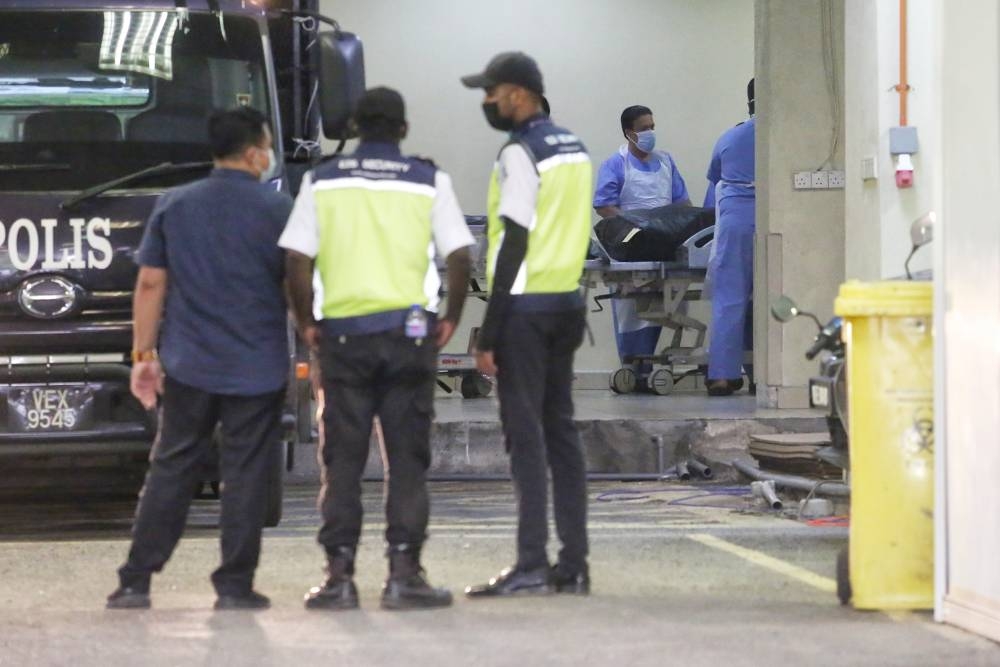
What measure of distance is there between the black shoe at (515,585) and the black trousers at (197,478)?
0.83m

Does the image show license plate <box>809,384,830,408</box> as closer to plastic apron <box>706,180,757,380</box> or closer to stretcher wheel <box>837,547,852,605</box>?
stretcher wheel <box>837,547,852,605</box>

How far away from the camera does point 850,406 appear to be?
21.5 feet

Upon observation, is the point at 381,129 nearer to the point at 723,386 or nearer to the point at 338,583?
the point at 338,583

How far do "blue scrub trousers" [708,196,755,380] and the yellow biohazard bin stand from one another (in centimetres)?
698

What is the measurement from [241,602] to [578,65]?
34.5 feet

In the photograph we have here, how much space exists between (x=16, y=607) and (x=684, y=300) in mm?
9196

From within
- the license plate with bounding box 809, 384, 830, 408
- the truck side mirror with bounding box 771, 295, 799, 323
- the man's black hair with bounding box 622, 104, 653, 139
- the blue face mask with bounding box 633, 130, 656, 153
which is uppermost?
the man's black hair with bounding box 622, 104, 653, 139

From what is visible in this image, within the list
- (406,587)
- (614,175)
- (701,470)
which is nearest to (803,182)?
(701,470)

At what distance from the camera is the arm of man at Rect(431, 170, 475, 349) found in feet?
21.5

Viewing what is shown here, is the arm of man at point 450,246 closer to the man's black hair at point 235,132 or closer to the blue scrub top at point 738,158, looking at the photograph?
the man's black hair at point 235,132

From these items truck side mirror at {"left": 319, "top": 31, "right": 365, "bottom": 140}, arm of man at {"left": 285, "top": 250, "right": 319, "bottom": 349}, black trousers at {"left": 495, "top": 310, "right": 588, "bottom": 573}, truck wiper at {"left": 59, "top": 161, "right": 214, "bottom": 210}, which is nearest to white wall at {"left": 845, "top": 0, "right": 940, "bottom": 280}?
truck side mirror at {"left": 319, "top": 31, "right": 365, "bottom": 140}

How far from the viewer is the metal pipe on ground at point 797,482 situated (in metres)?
9.49

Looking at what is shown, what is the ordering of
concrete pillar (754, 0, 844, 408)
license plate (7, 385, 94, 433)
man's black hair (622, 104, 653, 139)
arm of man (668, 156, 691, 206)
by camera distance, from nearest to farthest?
license plate (7, 385, 94, 433) → concrete pillar (754, 0, 844, 408) → man's black hair (622, 104, 653, 139) → arm of man (668, 156, 691, 206)

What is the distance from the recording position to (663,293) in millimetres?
14516
